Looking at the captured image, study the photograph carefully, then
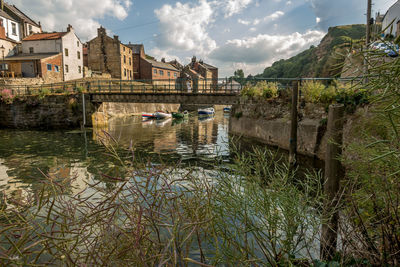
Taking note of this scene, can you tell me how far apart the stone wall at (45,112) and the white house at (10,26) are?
24.3 m

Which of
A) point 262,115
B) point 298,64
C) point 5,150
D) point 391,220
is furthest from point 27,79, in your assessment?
point 298,64

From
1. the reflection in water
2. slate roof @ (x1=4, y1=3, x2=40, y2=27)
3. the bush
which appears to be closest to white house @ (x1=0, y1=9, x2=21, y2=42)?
slate roof @ (x1=4, y1=3, x2=40, y2=27)

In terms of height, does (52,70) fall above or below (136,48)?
below

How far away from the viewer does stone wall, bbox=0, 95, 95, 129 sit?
86.0 feet

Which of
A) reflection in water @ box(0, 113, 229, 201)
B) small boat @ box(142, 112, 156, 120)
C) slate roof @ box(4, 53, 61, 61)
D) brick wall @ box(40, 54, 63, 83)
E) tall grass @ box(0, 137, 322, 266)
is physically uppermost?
slate roof @ box(4, 53, 61, 61)

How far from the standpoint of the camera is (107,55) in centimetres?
4994

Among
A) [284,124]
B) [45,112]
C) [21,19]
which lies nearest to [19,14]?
[21,19]

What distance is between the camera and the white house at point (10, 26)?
41.0m

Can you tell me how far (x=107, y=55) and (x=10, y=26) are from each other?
16465 mm

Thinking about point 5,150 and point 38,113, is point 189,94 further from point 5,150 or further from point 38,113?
point 38,113

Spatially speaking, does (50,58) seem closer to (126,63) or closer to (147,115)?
(126,63)

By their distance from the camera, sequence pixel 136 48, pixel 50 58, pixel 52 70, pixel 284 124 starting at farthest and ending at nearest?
pixel 136 48, pixel 52 70, pixel 50 58, pixel 284 124

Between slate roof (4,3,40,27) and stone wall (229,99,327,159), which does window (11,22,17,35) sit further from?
stone wall (229,99,327,159)

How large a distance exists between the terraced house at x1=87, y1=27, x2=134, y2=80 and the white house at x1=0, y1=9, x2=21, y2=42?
39.7ft
